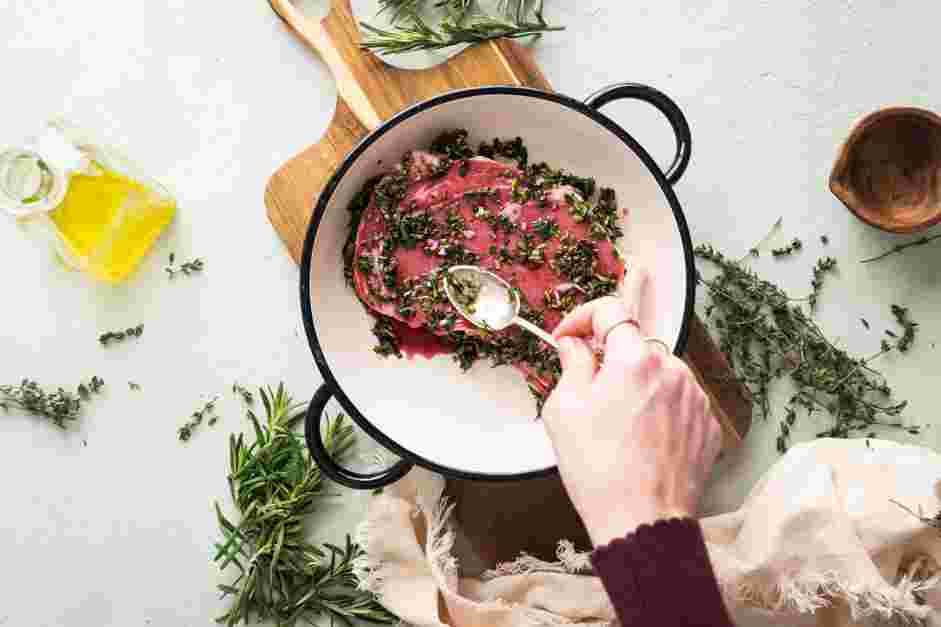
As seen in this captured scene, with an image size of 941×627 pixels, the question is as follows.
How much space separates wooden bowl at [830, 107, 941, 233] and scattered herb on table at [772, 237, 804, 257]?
0.52 feet

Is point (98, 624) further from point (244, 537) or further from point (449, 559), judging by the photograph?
point (449, 559)

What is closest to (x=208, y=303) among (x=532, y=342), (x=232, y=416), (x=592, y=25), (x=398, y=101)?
(x=232, y=416)

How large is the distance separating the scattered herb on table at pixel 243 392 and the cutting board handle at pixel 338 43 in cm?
66

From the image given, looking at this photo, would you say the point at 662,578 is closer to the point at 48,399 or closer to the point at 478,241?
the point at 478,241

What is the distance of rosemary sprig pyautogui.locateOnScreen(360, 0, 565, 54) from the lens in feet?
6.21

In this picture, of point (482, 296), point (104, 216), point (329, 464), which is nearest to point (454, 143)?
point (482, 296)

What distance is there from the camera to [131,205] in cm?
200

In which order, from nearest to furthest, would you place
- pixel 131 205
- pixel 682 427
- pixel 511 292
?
pixel 682 427
pixel 511 292
pixel 131 205

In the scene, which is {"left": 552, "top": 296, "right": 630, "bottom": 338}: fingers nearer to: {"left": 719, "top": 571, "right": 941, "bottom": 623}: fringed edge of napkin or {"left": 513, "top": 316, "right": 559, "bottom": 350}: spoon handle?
{"left": 513, "top": 316, "right": 559, "bottom": 350}: spoon handle

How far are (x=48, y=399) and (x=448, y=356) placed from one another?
3.14 feet

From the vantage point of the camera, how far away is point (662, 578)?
121 centimetres

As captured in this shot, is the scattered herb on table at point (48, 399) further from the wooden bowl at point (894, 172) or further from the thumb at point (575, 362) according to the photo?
the wooden bowl at point (894, 172)

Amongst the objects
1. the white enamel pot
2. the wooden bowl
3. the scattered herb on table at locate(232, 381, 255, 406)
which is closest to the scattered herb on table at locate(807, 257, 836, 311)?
the wooden bowl

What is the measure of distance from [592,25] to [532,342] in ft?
2.46
